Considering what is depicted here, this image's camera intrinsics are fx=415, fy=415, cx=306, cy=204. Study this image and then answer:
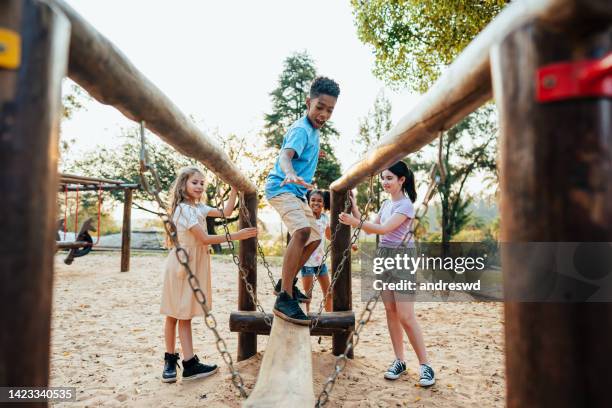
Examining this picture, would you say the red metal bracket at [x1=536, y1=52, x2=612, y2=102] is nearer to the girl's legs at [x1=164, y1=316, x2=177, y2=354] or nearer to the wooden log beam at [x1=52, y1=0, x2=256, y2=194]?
the wooden log beam at [x1=52, y1=0, x2=256, y2=194]

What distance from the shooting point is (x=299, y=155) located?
9.35 feet

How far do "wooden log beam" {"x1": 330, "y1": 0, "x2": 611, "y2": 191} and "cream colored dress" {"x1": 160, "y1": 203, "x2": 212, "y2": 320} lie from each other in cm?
162

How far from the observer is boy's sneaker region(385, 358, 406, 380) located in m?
2.96

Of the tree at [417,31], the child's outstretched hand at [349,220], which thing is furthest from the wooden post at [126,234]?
the child's outstretched hand at [349,220]

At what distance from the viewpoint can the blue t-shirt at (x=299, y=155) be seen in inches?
111

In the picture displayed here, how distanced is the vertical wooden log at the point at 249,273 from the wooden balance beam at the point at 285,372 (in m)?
1.00

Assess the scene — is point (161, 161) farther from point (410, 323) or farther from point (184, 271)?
point (410, 323)

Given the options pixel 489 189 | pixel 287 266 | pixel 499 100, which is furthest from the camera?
pixel 489 189

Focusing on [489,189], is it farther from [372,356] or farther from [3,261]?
[3,261]

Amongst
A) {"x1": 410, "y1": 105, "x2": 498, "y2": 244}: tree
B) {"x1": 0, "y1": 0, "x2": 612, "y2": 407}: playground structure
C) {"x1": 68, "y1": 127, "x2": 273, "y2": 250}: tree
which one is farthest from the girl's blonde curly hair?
{"x1": 68, "y1": 127, "x2": 273, "y2": 250}: tree

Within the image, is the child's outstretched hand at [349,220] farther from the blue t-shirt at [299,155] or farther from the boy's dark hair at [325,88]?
the boy's dark hair at [325,88]

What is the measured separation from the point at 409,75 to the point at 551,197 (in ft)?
24.3

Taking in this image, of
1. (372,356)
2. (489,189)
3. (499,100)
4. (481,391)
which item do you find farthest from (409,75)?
(489,189)

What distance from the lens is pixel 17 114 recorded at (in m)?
0.71
